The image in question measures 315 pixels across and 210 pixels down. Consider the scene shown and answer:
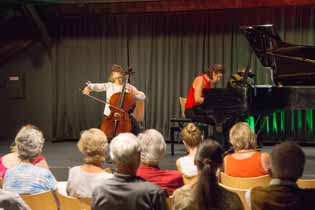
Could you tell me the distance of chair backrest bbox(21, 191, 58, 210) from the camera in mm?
3121

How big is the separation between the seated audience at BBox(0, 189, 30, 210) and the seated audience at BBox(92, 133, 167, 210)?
0.36m

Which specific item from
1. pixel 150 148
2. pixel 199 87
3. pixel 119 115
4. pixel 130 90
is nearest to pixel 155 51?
pixel 199 87

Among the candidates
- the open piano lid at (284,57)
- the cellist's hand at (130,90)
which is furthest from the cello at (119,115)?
the open piano lid at (284,57)

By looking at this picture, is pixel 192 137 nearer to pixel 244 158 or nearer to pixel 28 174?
pixel 244 158

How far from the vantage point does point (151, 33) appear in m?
10.9

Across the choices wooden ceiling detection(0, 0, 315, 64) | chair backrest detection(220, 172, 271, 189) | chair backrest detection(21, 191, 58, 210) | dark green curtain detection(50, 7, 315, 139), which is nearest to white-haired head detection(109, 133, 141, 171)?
chair backrest detection(21, 191, 58, 210)

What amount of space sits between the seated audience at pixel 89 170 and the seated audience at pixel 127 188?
545 millimetres

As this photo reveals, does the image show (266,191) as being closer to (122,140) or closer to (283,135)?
(122,140)

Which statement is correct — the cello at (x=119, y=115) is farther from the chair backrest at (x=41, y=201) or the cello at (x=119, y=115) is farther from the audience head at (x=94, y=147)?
the chair backrest at (x=41, y=201)

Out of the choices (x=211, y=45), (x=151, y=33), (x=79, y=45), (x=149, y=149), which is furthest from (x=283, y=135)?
(x=149, y=149)

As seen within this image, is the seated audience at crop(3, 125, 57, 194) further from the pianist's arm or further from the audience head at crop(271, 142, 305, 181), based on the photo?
the pianist's arm

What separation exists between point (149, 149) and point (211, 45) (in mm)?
7515

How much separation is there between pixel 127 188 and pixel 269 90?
15.6ft

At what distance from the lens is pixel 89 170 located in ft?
11.5
